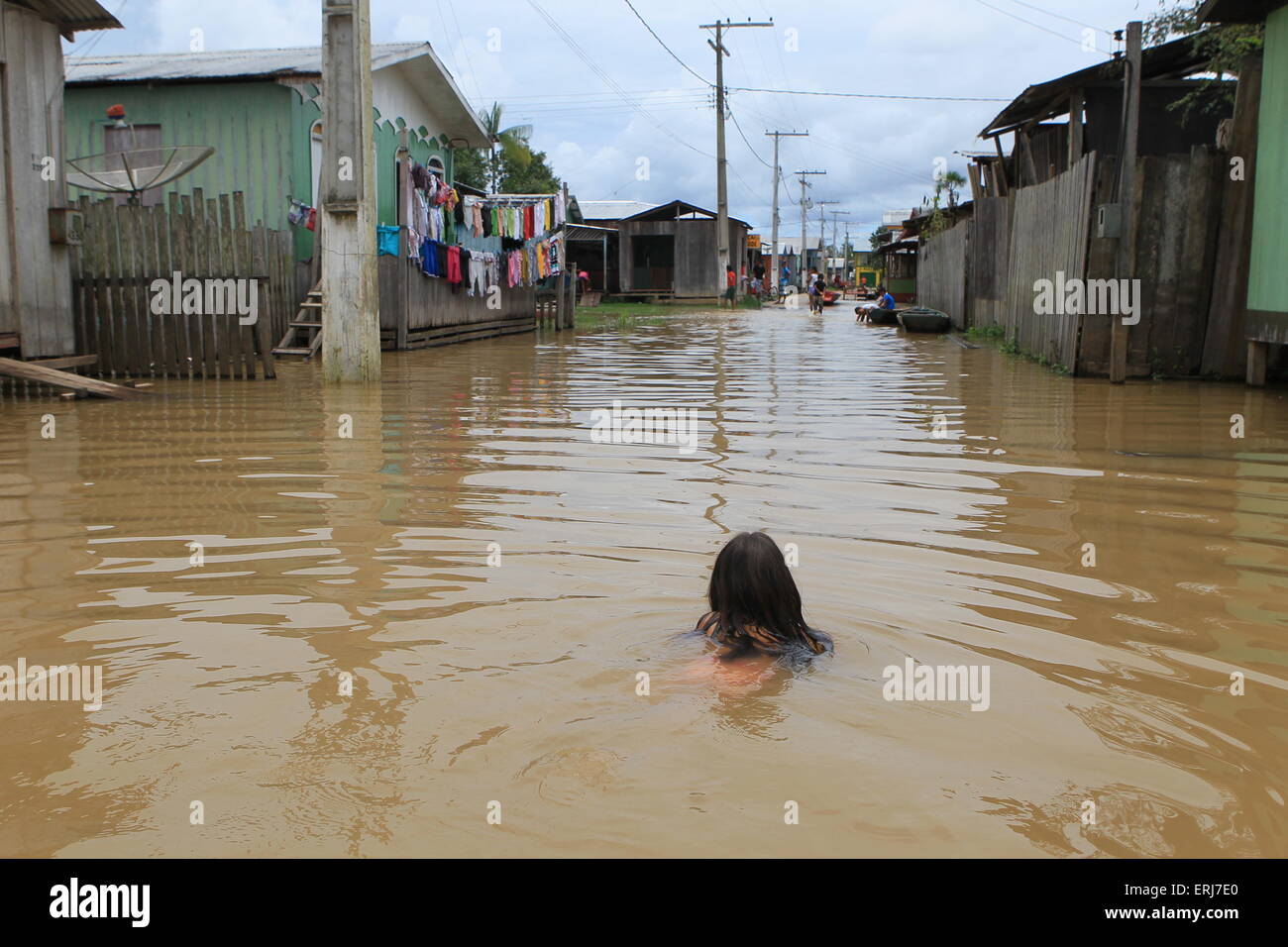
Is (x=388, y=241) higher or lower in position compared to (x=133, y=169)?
lower

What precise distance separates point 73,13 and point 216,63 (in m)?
8.72

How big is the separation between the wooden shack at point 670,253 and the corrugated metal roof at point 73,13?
3543 centimetres

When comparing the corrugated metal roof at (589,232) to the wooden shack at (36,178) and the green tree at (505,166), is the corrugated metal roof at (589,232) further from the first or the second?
the wooden shack at (36,178)

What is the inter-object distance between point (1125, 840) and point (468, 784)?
174cm

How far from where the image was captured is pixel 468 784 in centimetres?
334

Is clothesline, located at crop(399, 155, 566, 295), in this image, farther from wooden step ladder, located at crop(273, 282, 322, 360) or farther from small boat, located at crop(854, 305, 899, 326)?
small boat, located at crop(854, 305, 899, 326)

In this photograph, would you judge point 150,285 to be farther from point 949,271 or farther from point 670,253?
point 670,253

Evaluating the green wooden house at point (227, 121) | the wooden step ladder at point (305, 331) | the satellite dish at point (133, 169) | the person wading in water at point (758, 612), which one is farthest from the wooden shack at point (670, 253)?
the person wading in water at point (758, 612)

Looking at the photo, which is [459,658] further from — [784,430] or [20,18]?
[20,18]

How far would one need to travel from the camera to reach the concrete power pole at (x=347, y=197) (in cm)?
1282

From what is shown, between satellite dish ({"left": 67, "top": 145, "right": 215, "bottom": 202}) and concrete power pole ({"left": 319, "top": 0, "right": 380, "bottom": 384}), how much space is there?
348 cm

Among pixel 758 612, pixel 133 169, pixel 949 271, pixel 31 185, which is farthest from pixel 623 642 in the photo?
pixel 949 271

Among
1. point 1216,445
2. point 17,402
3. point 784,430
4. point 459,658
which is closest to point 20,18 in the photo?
point 17,402

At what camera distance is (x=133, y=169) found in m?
15.7
